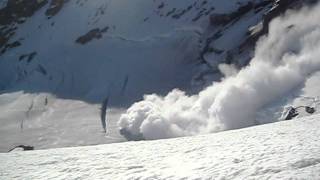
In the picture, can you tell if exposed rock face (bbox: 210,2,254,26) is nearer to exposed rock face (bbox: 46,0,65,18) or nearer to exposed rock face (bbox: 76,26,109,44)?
exposed rock face (bbox: 76,26,109,44)

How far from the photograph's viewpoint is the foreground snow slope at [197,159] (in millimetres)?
7879

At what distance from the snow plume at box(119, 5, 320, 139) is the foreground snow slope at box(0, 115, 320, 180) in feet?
46.2

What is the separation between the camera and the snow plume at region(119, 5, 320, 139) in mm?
25781

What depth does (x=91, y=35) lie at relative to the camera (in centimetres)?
4881

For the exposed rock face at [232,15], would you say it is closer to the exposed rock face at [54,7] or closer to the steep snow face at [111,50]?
the steep snow face at [111,50]

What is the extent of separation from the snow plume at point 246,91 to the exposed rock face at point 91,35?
16951 mm

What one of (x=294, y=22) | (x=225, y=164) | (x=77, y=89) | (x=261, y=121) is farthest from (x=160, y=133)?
(x=225, y=164)

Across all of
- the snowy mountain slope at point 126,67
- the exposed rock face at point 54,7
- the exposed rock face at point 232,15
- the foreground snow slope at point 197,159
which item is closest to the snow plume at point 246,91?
the snowy mountain slope at point 126,67

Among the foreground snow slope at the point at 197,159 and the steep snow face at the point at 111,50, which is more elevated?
the steep snow face at the point at 111,50

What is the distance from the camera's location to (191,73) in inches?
1459

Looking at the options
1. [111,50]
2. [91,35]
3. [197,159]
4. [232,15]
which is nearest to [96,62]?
[111,50]

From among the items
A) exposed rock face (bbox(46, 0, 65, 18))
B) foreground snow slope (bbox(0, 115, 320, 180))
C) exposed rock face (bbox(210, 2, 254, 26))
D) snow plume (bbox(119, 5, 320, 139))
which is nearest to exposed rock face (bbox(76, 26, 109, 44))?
exposed rock face (bbox(46, 0, 65, 18))

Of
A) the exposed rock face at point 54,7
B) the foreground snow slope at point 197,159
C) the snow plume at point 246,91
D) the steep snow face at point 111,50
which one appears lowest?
the foreground snow slope at point 197,159

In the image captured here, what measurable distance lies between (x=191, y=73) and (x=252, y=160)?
1132 inches
